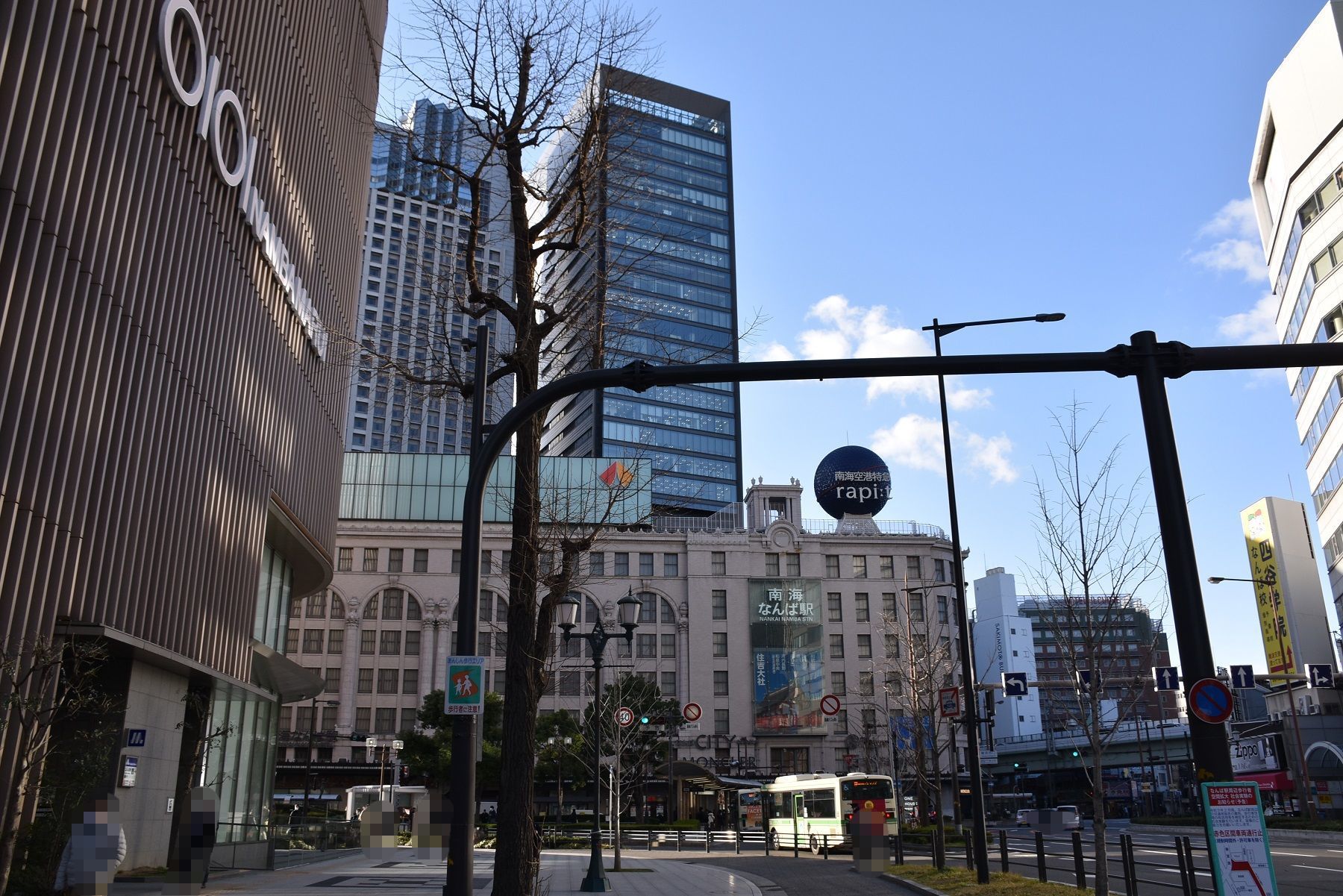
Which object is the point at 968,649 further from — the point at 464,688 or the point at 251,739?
the point at 251,739

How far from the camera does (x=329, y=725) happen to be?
2859 inches

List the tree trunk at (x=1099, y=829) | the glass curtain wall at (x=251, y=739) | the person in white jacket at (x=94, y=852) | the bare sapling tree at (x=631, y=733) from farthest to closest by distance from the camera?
the bare sapling tree at (x=631, y=733) < the glass curtain wall at (x=251, y=739) < the tree trunk at (x=1099, y=829) < the person in white jacket at (x=94, y=852)

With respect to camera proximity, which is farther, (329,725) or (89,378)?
(329,725)

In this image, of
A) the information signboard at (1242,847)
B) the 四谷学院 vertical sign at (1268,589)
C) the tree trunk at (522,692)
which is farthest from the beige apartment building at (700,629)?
the information signboard at (1242,847)

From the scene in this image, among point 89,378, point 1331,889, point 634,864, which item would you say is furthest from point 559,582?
point 634,864

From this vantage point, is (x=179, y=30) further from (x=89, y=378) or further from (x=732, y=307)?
(x=732, y=307)

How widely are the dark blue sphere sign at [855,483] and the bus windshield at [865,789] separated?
136ft

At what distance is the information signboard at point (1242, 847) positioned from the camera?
8336 millimetres

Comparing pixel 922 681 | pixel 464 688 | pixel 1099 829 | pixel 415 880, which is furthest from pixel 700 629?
pixel 464 688

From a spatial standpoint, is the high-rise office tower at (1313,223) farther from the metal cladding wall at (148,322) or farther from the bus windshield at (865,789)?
the metal cladding wall at (148,322)

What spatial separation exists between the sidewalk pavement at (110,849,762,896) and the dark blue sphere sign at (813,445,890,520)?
164ft

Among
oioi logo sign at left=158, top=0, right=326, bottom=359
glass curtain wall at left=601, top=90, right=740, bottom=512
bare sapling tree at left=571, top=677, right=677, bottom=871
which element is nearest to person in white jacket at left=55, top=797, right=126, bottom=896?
oioi logo sign at left=158, top=0, right=326, bottom=359

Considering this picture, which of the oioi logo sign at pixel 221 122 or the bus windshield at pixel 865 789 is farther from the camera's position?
the bus windshield at pixel 865 789

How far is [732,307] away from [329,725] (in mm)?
76960
